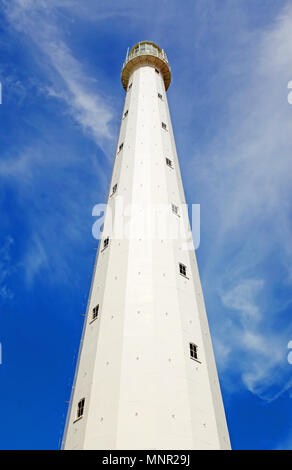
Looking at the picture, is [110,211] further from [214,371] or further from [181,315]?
[214,371]

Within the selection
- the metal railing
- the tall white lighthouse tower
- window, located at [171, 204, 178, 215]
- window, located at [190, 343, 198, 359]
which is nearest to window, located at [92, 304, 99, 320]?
the tall white lighthouse tower

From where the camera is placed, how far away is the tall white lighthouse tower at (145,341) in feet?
71.6

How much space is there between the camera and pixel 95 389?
24.2 metres

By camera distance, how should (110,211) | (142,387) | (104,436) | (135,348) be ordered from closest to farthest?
(104,436) → (142,387) → (135,348) → (110,211)

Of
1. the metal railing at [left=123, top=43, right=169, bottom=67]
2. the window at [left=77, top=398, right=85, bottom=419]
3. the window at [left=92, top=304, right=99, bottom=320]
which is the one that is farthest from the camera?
the metal railing at [left=123, top=43, right=169, bottom=67]

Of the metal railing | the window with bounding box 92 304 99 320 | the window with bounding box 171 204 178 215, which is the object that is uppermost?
the metal railing

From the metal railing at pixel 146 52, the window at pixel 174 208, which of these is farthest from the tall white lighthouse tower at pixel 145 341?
the metal railing at pixel 146 52

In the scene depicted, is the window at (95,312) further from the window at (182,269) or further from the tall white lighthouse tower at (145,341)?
the window at (182,269)

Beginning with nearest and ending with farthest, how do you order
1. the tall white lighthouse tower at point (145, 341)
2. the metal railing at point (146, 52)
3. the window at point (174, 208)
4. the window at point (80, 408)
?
the tall white lighthouse tower at point (145, 341), the window at point (80, 408), the window at point (174, 208), the metal railing at point (146, 52)

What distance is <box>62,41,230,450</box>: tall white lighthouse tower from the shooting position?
21.8 m

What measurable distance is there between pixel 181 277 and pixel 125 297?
5.05m

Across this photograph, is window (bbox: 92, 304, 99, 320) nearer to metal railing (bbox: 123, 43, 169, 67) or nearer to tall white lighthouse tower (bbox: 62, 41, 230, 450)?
tall white lighthouse tower (bbox: 62, 41, 230, 450)

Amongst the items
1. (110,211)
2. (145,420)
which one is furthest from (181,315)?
(110,211)

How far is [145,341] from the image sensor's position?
82.6 ft
